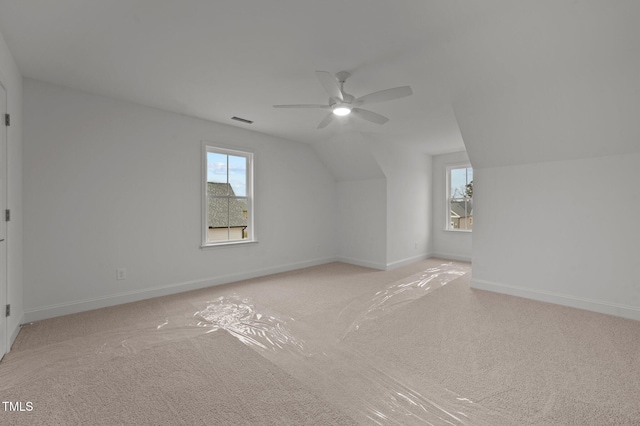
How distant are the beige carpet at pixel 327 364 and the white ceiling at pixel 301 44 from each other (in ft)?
7.99

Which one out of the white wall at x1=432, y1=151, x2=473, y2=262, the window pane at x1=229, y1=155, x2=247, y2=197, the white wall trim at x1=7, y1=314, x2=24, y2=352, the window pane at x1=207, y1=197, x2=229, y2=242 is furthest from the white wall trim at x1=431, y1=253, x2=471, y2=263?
the white wall trim at x1=7, y1=314, x2=24, y2=352

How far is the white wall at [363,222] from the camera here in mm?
5457

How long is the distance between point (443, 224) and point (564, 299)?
315cm

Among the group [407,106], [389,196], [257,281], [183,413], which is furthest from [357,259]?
[183,413]

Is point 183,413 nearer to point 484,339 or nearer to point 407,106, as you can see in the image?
point 484,339

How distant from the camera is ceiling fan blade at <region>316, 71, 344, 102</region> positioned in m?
2.25

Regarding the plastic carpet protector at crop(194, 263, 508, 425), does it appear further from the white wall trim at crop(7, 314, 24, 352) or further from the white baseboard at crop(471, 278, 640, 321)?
the white wall trim at crop(7, 314, 24, 352)

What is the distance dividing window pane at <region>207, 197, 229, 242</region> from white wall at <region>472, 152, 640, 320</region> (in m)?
3.76

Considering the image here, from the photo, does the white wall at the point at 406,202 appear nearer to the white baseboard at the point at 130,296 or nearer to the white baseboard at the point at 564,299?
the white baseboard at the point at 564,299

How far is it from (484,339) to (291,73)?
3.03m

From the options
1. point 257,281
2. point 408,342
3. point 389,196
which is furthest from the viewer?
point 389,196

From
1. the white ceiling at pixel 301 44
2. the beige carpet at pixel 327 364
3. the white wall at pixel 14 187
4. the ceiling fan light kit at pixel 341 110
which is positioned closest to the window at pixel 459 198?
the beige carpet at pixel 327 364

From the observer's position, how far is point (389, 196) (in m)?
5.47

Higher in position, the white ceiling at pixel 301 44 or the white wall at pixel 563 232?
the white ceiling at pixel 301 44
